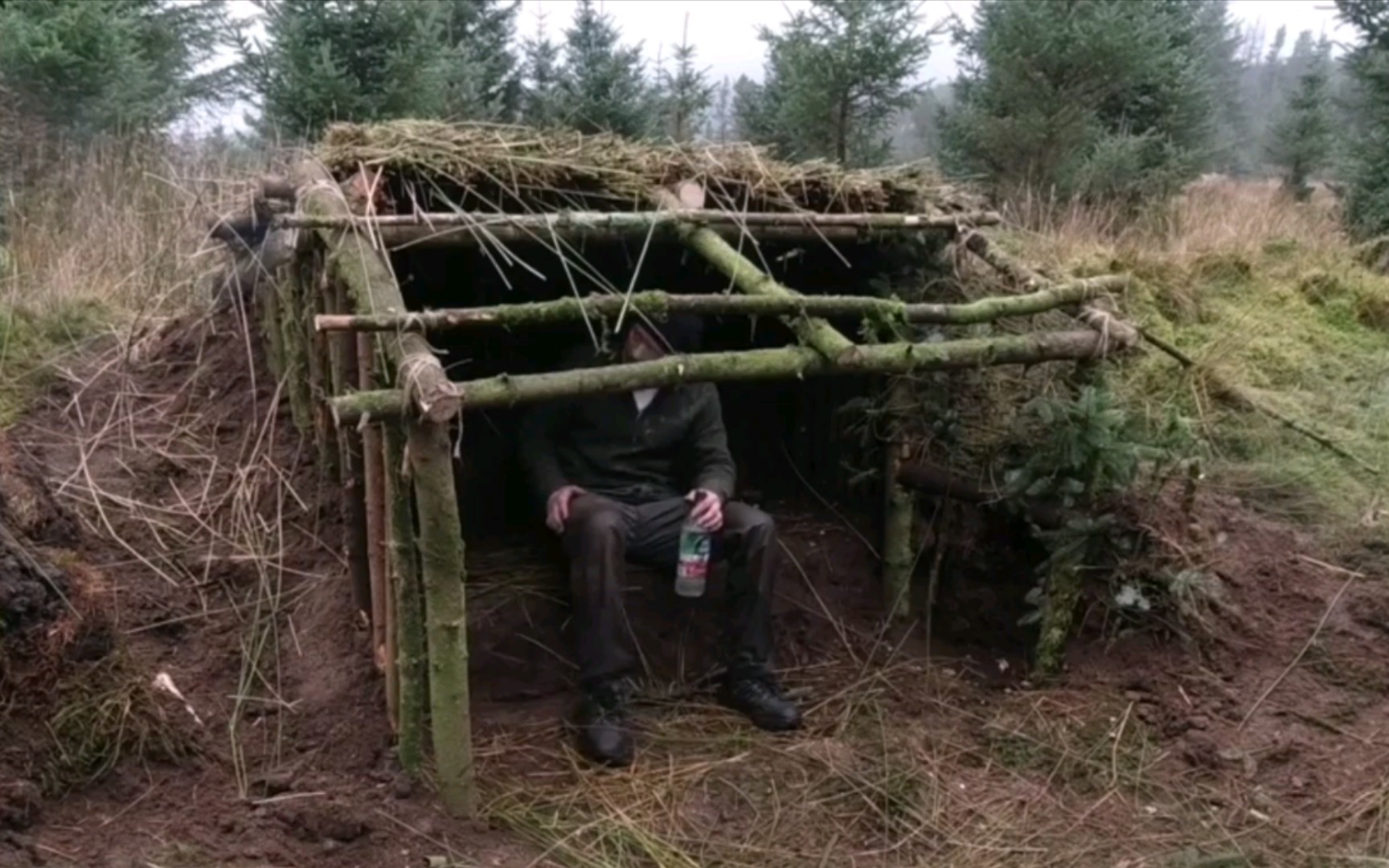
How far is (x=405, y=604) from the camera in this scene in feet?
12.9

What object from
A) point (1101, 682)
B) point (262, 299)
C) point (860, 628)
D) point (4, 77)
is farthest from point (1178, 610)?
point (4, 77)

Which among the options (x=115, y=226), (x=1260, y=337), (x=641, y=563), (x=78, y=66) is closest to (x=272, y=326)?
(x=641, y=563)

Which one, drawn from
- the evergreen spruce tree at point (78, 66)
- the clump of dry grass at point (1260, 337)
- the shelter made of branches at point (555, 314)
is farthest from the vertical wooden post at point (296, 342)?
the evergreen spruce tree at point (78, 66)

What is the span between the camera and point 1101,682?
4.96 m

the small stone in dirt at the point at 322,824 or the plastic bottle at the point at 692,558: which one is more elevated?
the plastic bottle at the point at 692,558

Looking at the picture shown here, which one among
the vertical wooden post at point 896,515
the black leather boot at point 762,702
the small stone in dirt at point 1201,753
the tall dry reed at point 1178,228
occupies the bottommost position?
the small stone in dirt at point 1201,753

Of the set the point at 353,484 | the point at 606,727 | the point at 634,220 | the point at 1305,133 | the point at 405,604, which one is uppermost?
the point at 1305,133

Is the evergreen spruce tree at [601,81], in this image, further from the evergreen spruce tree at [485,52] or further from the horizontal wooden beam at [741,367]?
the horizontal wooden beam at [741,367]

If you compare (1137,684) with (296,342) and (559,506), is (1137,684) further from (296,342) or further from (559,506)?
(296,342)

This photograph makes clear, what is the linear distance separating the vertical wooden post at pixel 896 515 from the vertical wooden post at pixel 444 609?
6.93 feet

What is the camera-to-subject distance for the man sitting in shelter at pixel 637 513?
179 inches

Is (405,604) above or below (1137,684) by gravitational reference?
above

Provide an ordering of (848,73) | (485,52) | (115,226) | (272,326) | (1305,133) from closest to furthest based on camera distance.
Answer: (272,326) → (115,226) → (848,73) → (485,52) → (1305,133)

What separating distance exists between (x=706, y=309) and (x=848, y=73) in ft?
33.8
